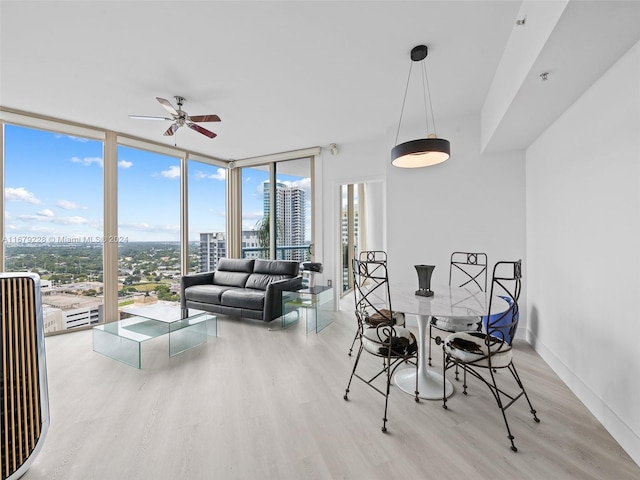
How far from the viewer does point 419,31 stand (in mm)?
2066

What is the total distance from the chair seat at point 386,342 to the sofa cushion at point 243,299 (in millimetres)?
2027

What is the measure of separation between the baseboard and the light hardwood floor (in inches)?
1.9

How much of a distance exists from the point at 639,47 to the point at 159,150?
17.6 feet

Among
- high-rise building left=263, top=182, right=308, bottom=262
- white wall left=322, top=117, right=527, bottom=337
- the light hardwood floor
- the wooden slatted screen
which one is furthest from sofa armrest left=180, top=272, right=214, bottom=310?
white wall left=322, top=117, right=527, bottom=337

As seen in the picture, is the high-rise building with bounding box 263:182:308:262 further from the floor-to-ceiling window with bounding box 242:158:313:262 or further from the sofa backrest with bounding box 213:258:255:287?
the sofa backrest with bounding box 213:258:255:287

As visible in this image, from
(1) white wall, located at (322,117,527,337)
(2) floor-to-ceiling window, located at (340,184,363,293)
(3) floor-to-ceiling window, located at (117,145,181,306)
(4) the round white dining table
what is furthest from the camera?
(2) floor-to-ceiling window, located at (340,184,363,293)

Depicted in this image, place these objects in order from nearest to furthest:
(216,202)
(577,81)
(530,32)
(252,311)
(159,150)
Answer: (530,32) < (577,81) < (252,311) < (159,150) < (216,202)

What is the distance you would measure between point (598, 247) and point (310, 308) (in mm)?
2986

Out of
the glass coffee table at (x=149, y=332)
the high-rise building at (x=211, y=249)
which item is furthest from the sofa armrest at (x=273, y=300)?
the high-rise building at (x=211, y=249)

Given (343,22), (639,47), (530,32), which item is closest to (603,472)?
(639,47)

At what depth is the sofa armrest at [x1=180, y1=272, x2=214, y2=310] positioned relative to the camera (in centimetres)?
435

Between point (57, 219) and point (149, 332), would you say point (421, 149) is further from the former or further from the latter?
point (57, 219)

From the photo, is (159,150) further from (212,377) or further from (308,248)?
(212,377)

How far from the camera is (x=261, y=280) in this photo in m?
4.41
